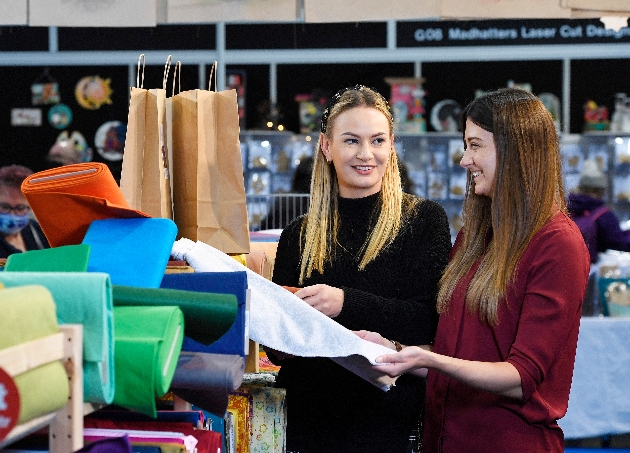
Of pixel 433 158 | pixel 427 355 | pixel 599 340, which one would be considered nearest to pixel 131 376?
pixel 427 355

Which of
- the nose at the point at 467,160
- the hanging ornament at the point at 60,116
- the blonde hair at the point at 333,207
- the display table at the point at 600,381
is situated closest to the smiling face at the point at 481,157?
the nose at the point at 467,160

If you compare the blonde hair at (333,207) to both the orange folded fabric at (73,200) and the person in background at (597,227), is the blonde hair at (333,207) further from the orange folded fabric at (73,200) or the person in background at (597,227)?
the person in background at (597,227)

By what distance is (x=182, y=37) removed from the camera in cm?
781

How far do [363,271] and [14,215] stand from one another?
9.86 feet

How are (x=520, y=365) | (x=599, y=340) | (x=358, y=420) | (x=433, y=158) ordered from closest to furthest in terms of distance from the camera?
(x=520, y=365) < (x=358, y=420) < (x=599, y=340) < (x=433, y=158)

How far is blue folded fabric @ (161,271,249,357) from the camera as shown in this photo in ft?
5.26

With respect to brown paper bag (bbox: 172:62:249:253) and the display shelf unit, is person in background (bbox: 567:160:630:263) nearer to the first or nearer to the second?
the display shelf unit

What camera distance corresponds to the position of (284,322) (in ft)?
6.01

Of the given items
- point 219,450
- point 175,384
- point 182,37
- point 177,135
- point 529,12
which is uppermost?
point 182,37

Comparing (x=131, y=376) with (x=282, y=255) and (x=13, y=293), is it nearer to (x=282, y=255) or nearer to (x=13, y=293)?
(x=13, y=293)

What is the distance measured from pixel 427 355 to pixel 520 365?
21 cm

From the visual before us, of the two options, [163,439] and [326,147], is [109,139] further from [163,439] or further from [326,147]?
[163,439]

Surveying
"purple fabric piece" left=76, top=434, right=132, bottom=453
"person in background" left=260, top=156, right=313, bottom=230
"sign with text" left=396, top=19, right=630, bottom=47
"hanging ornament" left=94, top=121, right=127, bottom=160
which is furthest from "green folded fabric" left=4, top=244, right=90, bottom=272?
"hanging ornament" left=94, top=121, right=127, bottom=160

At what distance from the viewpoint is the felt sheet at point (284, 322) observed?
5.96 ft
